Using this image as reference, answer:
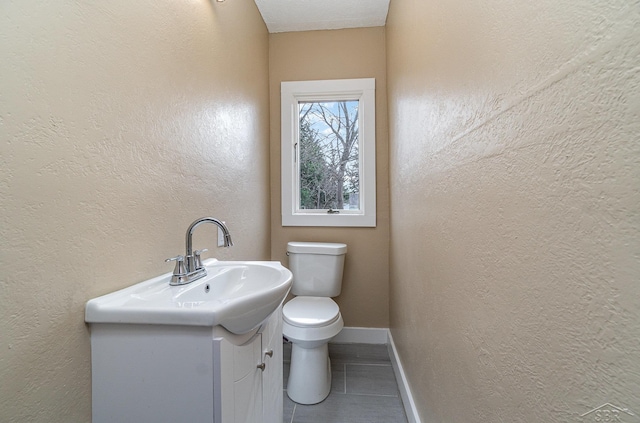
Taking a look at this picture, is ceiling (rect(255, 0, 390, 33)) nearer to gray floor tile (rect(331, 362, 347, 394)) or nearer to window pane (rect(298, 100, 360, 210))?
window pane (rect(298, 100, 360, 210))

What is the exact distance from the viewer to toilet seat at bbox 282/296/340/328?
1396 millimetres

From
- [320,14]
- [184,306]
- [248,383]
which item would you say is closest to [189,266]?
[184,306]

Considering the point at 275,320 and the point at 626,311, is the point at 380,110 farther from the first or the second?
the point at 626,311

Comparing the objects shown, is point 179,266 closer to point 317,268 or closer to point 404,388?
point 317,268

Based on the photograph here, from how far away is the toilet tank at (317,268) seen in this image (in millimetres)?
1846

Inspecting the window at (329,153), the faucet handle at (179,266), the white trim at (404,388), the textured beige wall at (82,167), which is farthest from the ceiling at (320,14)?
the white trim at (404,388)

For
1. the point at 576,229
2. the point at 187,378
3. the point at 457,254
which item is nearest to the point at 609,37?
the point at 576,229

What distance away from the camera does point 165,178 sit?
896mm

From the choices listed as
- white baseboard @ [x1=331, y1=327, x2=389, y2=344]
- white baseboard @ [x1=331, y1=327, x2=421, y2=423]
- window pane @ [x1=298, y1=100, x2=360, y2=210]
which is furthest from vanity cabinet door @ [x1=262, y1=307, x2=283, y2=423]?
window pane @ [x1=298, y1=100, x2=360, y2=210]

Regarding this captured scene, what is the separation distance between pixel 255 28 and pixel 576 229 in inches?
81.1

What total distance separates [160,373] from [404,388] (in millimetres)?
1257

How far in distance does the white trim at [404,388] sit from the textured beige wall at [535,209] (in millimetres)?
369

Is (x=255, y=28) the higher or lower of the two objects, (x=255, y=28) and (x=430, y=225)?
the higher

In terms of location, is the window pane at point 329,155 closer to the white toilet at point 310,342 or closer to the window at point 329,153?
the window at point 329,153
